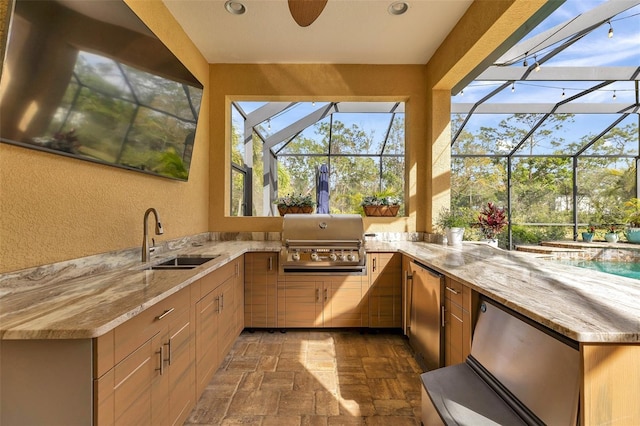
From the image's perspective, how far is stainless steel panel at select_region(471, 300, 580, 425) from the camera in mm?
921

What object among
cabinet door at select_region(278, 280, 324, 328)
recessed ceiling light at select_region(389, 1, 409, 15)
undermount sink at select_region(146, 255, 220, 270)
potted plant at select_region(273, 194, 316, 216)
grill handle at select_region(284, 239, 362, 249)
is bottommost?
cabinet door at select_region(278, 280, 324, 328)

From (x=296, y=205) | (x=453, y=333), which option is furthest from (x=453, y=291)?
(x=296, y=205)

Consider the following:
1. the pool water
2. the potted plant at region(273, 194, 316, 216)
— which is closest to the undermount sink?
the potted plant at region(273, 194, 316, 216)

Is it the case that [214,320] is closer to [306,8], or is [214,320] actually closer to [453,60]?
[306,8]

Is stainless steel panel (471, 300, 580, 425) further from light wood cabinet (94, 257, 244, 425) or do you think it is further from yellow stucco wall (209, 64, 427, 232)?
yellow stucco wall (209, 64, 427, 232)

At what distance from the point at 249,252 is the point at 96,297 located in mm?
1724

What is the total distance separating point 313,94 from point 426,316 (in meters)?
2.63

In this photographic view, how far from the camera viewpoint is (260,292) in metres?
2.93

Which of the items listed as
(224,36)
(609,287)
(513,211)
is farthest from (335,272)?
(513,211)

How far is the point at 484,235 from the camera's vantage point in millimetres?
3246

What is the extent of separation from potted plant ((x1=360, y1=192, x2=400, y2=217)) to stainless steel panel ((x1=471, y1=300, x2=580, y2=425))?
81.8 inches

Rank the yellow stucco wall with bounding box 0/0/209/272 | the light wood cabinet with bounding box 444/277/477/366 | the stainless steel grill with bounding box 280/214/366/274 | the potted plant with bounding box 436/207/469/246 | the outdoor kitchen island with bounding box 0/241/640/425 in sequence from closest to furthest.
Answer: the outdoor kitchen island with bounding box 0/241/640/425 < the yellow stucco wall with bounding box 0/0/209/272 < the light wood cabinet with bounding box 444/277/477/366 < the stainless steel grill with bounding box 280/214/366/274 < the potted plant with bounding box 436/207/469/246

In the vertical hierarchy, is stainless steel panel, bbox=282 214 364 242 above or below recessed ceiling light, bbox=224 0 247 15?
below

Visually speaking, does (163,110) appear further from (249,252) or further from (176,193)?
(249,252)
